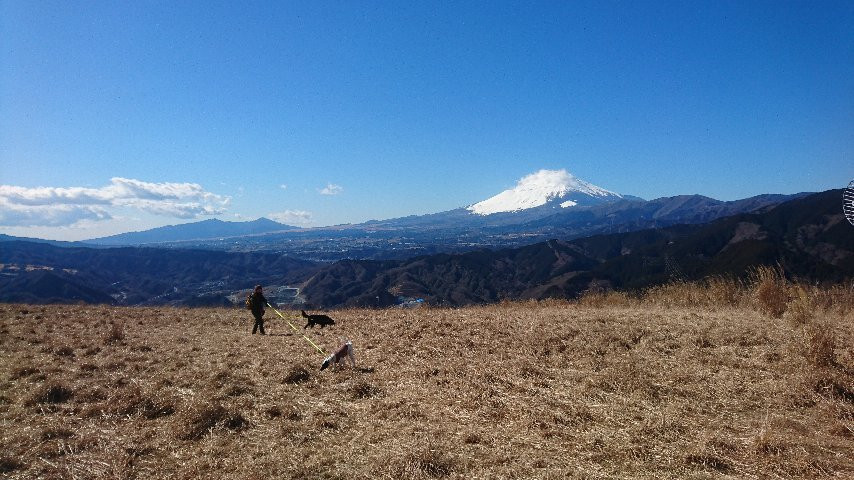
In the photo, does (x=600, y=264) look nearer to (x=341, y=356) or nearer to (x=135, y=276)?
(x=341, y=356)

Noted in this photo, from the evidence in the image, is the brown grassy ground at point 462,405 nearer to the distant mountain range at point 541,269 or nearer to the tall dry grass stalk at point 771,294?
the tall dry grass stalk at point 771,294

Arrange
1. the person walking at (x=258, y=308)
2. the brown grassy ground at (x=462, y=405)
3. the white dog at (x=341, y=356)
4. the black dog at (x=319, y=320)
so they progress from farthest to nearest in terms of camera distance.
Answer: the black dog at (x=319, y=320) < the person walking at (x=258, y=308) < the white dog at (x=341, y=356) < the brown grassy ground at (x=462, y=405)

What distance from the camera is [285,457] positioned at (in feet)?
18.5

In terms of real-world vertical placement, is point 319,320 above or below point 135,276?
above

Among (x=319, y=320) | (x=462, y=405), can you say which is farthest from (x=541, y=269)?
(x=462, y=405)

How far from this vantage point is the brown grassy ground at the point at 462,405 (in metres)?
5.21

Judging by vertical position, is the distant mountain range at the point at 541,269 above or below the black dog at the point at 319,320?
below

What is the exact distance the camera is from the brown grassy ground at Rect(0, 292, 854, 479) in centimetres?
521

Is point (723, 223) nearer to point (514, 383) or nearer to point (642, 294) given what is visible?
point (642, 294)

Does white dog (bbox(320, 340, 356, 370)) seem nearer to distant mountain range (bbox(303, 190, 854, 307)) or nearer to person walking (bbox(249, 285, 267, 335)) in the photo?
person walking (bbox(249, 285, 267, 335))

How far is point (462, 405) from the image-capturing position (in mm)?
7102

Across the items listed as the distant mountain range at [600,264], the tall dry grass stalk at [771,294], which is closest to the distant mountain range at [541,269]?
the distant mountain range at [600,264]

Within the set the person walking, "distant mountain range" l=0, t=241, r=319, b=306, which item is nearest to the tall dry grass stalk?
the person walking

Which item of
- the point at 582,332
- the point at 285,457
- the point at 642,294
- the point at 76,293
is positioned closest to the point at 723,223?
the point at 642,294
